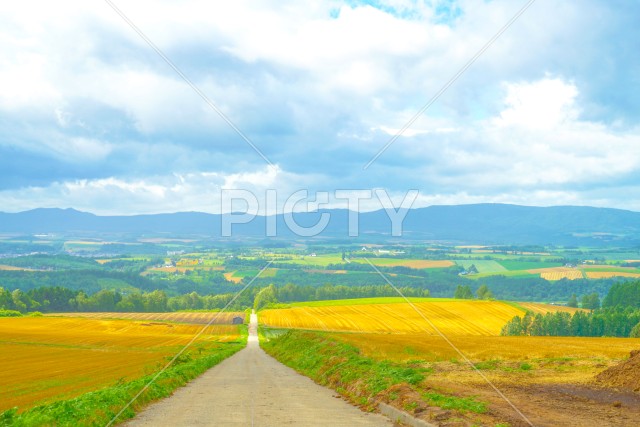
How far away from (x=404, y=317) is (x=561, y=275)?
7428 cm

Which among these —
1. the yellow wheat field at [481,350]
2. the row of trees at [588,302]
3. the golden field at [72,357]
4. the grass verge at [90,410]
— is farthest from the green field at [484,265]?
the grass verge at [90,410]

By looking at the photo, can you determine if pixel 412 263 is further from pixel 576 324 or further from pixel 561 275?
pixel 561 275

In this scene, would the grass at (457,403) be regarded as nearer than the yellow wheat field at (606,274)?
Yes

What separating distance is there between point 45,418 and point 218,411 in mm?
4068

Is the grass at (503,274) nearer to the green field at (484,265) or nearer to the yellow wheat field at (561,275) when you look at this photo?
the green field at (484,265)

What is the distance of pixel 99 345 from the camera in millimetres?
69812

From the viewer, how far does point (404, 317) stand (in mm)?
105750

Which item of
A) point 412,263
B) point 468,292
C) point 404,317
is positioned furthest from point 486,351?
point 468,292

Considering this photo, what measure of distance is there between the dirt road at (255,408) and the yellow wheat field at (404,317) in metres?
68.2

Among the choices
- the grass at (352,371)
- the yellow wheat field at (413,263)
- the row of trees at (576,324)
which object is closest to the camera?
the grass at (352,371)

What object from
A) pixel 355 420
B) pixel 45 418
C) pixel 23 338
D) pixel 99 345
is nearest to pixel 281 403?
pixel 355 420

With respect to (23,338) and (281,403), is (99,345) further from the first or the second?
(281,403)

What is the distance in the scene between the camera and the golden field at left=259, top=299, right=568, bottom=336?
93.0 meters

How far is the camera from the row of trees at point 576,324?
9119 cm
